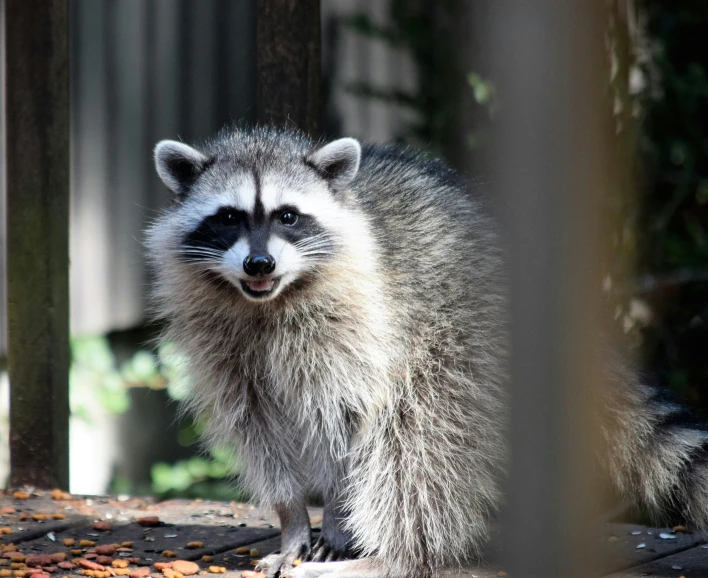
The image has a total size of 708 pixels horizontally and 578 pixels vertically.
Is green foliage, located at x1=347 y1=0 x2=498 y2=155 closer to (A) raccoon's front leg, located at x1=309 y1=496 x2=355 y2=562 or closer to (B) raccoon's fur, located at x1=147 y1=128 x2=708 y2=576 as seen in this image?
(B) raccoon's fur, located at x1=147 y1=128 x2=708 y2=576

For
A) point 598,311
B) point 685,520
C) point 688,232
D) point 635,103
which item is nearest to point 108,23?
point 635,103

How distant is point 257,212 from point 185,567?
100 cm

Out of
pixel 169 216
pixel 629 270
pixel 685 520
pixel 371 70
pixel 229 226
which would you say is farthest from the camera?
pixel 371 70

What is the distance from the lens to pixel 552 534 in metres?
1.03

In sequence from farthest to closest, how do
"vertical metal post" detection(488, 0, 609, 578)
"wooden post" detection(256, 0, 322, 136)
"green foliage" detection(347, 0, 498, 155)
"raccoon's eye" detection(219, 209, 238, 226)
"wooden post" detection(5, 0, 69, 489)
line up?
"green foliage" detection(347, 0, 498, 155) → "wooden post" detection(5, 0, 69, 489) → "wooden post" detection(256, 0, 322, 136) → "raccoon's eye" detection(219, 209, 238, 226) → "vertical metal post" detection(488, 0, 609, 578)

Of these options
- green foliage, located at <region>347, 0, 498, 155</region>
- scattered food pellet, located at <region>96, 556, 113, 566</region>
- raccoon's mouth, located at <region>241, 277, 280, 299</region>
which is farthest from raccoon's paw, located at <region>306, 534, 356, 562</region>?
green foliage, located at <region>347, 0, 498, 155</region>

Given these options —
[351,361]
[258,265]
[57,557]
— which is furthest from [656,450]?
[57,557]

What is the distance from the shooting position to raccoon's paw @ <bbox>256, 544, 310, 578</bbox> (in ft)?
9.05

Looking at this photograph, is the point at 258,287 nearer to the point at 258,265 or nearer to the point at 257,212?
the point at 258,265

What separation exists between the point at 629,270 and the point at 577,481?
2882 mm

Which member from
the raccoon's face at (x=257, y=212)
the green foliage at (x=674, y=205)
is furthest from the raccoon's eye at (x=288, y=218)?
the green foliage at (x=674, y=205)

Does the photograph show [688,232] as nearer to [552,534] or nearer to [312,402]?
[312,402]

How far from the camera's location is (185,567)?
2695mm

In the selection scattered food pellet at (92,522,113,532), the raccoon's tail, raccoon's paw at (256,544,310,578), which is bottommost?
raccoon's paw at (256,544,310,578)
